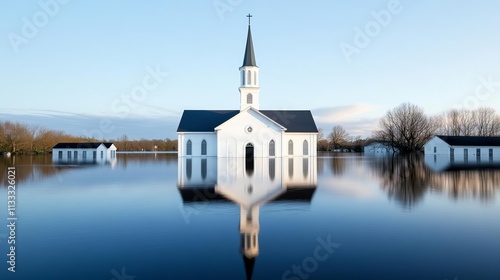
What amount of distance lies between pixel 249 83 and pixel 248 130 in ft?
25.2

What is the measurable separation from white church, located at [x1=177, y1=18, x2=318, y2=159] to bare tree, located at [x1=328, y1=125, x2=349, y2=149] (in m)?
72.2

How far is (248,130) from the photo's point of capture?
41.1 metres

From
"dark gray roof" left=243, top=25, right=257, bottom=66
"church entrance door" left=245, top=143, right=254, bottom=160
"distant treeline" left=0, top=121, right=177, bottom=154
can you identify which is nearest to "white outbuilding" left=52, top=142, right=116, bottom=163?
"distant treeline" left=0, top=121, right=177, bottom=154

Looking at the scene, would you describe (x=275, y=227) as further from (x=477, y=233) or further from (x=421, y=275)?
(x=477, y=233)

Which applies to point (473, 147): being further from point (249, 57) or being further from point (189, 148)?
point (189, 148)

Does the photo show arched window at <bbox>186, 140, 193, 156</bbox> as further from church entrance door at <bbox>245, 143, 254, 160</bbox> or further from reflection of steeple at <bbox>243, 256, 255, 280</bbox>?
reflection of steeple at <bbox>243, 256, 255, 280</bbox>

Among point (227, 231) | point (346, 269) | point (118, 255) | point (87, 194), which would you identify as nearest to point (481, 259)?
point (346, 269)

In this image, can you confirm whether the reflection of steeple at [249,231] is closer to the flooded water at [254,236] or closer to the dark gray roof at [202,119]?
the flooded water at [254,236]

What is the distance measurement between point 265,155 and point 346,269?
3599cm

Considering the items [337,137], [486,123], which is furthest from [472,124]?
[337,137]

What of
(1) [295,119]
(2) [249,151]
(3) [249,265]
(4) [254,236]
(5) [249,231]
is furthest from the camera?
(1) [295,119]

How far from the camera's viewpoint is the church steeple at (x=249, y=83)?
44.9m

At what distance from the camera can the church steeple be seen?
44.9 m

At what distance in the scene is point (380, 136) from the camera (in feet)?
273
